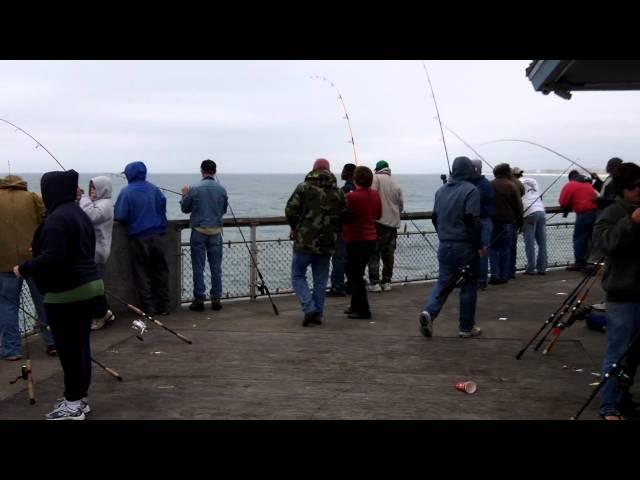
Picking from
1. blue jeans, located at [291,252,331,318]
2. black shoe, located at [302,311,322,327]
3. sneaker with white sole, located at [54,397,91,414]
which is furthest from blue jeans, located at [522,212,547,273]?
sneaker with white sole, located at [54,397,91,414]

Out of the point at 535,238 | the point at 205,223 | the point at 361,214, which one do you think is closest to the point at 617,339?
the point at 361,214

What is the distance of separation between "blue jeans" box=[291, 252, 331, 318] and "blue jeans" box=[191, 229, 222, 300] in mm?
1274

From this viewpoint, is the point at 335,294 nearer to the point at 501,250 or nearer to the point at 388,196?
the point at 388,196

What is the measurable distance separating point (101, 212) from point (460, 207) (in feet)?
11.9

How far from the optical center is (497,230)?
1276 centimetres

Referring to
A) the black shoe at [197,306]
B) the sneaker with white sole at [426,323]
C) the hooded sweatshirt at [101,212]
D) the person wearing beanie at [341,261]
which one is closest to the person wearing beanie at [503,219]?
the person wearing beanie at [341,261]

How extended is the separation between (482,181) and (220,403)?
Result: 19.2ft

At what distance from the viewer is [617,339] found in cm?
589

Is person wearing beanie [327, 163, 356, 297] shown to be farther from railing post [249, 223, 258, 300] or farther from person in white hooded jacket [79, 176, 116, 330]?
person in white hooded jacket [79, 176, 116, 330]

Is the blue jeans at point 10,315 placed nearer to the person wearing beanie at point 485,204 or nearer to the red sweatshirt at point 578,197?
the person wearing beanie at point 485,204
